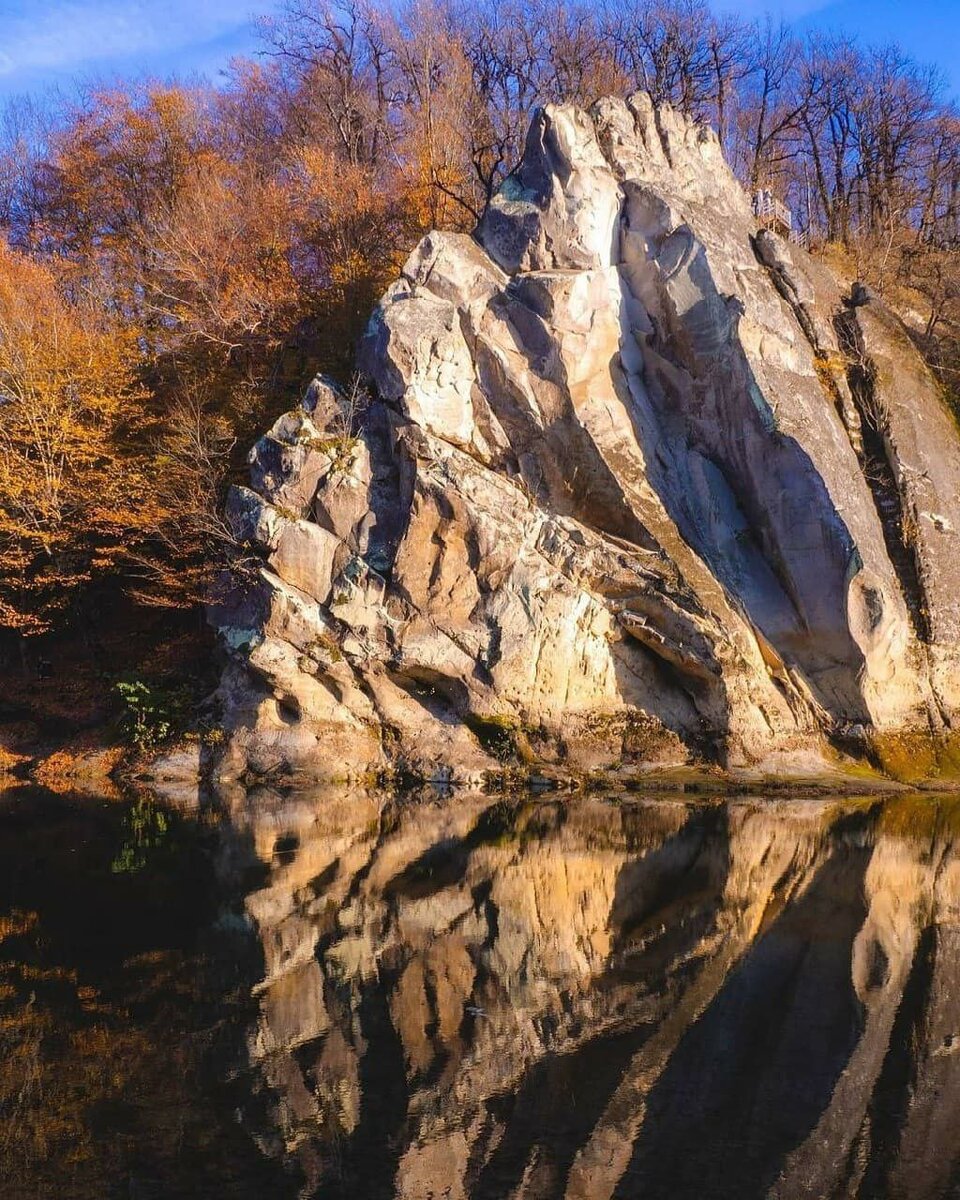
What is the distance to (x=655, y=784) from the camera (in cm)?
2189

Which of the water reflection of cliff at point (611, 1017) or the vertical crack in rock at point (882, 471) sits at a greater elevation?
the vertical crack in rock at point (882, 471)

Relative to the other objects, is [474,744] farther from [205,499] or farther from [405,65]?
[405,65]

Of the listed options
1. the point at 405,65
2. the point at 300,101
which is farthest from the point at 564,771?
the point at 300,101

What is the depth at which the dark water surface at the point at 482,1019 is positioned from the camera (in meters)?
6.54

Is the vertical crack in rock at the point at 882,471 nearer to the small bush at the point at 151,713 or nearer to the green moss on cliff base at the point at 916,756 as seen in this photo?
the green moss on cliff base at the point at 916,756

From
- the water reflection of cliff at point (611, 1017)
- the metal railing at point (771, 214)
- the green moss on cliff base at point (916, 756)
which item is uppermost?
the metal railing at point (771, 214)

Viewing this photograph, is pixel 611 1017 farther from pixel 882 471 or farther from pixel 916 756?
pixel 882 471

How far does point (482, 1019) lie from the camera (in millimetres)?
8961

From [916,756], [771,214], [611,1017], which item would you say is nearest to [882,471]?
[916,756]

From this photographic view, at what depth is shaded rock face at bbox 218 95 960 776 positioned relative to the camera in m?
23.2

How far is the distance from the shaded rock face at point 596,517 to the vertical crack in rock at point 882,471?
7cm

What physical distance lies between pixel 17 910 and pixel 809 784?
47.6 feet

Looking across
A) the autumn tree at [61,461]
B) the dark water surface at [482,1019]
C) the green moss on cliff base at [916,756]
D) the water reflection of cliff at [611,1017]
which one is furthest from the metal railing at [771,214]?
the dark water surface at [482,1019]

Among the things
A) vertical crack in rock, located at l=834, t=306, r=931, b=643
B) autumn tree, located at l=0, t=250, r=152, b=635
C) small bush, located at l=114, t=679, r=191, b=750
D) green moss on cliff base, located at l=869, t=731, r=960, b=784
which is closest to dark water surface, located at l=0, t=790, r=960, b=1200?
green moss on cliff base, located at l=869, t=731, r=960, b=784
